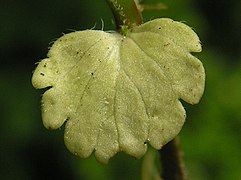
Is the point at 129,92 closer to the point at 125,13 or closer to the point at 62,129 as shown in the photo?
the point at 125,13

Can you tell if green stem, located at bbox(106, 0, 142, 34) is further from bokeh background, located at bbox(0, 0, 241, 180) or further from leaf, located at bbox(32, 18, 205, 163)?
bokeh background, located at bbox(0, 0, 241, 180)

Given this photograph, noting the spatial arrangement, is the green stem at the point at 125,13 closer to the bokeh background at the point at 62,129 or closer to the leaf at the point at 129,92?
the leaf at the point at 129,92

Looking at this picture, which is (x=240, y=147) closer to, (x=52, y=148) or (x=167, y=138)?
(x=52, y=148)

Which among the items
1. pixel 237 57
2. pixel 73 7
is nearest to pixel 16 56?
pixel 73 7

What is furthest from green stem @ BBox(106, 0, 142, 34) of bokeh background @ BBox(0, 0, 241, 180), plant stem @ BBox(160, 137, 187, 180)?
bokeh background @ BBox(0, 0, 241, 180)

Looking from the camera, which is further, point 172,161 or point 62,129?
point 62,129

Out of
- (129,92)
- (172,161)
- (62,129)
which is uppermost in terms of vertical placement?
(129,92)

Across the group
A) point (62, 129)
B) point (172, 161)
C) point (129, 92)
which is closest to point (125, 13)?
point (129, 92)

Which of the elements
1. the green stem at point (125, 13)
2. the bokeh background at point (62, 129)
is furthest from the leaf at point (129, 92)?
the bokeh background at point (62, 129)
